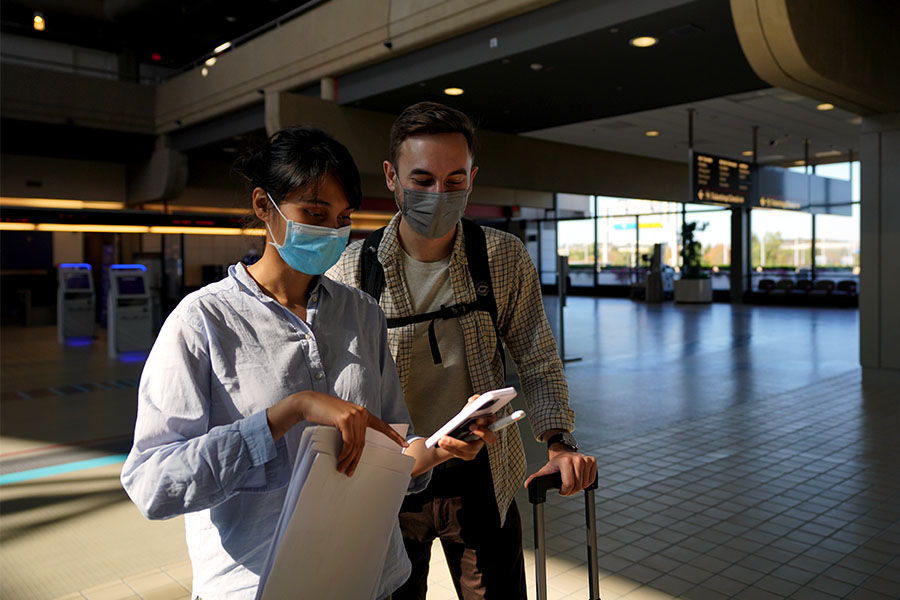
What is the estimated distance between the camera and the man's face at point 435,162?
154 cm

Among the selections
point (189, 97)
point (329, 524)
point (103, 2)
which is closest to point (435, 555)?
point (329, 524)

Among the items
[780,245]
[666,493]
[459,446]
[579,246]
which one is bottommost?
[666,493]

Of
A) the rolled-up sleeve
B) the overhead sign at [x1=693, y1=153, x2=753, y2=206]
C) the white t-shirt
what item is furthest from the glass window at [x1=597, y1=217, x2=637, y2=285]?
the rolled-up sleeve

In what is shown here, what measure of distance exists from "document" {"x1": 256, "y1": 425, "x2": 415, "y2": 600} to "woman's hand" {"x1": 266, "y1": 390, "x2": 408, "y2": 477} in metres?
0.02

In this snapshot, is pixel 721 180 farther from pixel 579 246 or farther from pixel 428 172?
pixel 579 246

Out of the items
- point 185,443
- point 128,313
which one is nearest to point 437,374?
point 185,443

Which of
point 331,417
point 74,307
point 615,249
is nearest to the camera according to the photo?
point 331,417

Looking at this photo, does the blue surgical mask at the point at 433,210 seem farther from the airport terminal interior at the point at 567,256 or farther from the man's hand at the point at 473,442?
the man's hand at the point at 473,442

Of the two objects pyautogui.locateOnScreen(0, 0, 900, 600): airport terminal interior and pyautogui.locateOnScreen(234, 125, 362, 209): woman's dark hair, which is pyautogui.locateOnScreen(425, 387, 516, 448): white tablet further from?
pyautogui.locateOnScreen(0, 0, 900, 600): airport terminal interior

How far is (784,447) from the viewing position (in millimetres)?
4984

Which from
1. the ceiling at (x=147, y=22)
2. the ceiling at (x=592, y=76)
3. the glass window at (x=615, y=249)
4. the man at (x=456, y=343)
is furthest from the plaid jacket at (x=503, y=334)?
the glass window at (x=615, y=249)

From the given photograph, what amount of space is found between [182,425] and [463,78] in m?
7.09

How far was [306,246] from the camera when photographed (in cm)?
122

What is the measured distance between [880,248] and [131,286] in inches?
423
